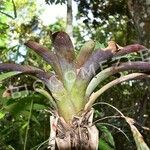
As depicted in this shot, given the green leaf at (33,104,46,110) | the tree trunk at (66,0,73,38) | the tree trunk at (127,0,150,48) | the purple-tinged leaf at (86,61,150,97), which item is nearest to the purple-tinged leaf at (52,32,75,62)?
the purple-tinged leaf at (86,61,150,97)

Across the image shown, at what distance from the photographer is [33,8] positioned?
37.0ft

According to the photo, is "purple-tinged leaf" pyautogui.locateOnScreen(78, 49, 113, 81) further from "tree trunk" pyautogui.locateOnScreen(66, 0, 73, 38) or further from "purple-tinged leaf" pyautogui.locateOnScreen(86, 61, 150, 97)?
"tree trunk" pyautogui.locateOnScreen(66, 0, 73, 38)

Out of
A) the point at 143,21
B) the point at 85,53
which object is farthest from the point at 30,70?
the point at 143,21

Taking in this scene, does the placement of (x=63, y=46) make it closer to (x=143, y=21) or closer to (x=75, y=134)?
(x=75, y=134)

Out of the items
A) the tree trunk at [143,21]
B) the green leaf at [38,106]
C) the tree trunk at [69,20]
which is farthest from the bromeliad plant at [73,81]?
the tree trunk at [143,21]

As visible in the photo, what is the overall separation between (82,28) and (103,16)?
374 centimetres

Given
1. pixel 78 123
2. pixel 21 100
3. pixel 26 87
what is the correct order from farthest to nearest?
1. pixel 21 100
2. pixel 26 87
3. pixel 78 123

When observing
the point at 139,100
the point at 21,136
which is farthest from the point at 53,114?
the point at 139,100

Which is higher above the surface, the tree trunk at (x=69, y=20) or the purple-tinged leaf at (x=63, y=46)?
the tree trunk at (x=69, y=20)

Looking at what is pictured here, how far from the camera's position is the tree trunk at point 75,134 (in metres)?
1.28

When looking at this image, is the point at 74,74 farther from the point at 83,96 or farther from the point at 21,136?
the point at 21,136

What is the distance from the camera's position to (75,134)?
1.30m

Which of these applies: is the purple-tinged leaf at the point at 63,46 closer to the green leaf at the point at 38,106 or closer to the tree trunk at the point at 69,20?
the green leaf at the point at 38,106

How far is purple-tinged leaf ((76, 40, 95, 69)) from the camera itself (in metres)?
1.39
